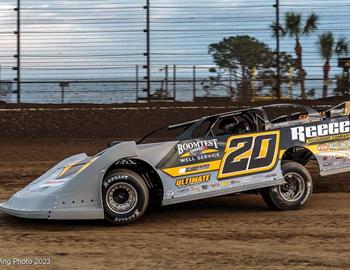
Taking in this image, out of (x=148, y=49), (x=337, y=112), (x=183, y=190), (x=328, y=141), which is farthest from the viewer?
(x=148, y=49)

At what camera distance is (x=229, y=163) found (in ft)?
23.3

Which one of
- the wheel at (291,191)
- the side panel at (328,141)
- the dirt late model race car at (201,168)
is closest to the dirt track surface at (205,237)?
the wheel at (291,191)

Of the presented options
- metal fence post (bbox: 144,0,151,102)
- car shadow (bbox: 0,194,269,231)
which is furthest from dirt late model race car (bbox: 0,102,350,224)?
metal fence post (bbox: 144,0,151,102)

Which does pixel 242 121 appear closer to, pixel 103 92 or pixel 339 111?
pixel 339 111

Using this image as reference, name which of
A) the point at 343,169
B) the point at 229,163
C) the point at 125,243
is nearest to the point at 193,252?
the point at 125,243

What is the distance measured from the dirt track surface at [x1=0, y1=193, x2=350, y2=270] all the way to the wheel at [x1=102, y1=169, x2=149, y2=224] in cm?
14

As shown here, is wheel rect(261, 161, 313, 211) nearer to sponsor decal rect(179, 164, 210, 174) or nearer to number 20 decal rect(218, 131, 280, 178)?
number 20 decal rect(218, 131, 280, 178)

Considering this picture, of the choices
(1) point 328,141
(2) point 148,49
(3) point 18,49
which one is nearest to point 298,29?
(2) point 148,49

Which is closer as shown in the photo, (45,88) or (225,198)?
(225,198)

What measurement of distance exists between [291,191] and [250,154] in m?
0.77

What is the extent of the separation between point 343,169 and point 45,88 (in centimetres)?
1099

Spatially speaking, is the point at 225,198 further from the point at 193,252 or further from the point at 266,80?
the point at 266,80

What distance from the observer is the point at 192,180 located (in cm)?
698

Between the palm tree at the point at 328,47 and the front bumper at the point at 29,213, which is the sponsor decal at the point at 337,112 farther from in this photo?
the palm tree at the point at 328,47
